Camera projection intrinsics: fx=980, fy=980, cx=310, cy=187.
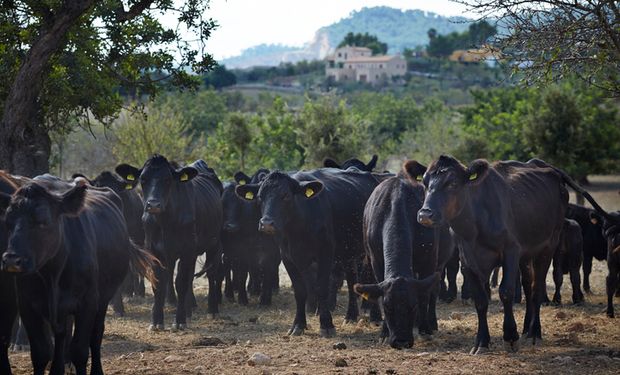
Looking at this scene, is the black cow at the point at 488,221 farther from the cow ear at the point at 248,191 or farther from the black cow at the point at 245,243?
the black cow at the point at 245,243

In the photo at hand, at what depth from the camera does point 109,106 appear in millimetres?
18375

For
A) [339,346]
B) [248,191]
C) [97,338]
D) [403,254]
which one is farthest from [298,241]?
[97,338]

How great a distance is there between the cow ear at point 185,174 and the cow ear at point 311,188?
198 centimetres

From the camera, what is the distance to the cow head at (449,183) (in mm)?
11258

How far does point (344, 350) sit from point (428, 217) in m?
2.18

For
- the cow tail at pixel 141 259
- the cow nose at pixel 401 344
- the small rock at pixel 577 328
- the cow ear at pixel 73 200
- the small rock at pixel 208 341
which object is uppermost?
the cow ear at pixel 73 200

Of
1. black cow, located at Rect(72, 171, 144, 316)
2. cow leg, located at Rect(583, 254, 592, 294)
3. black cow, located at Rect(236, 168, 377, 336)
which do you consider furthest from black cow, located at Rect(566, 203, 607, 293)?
black cow, located at Rect(72, 171, 144, 316)

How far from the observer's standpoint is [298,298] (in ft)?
46.7

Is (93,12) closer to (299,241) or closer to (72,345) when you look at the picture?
(299,241)

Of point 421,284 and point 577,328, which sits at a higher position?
point 421,284

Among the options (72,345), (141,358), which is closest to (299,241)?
(141,358)

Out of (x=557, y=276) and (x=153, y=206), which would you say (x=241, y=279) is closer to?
(x=153, y=206)

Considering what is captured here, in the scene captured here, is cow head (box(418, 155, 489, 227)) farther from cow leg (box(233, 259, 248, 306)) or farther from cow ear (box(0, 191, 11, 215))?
cow leg (box(233, 259, 248, 306))

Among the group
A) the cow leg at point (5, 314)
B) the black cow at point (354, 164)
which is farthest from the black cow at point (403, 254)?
the black cow at point (354, 164)
